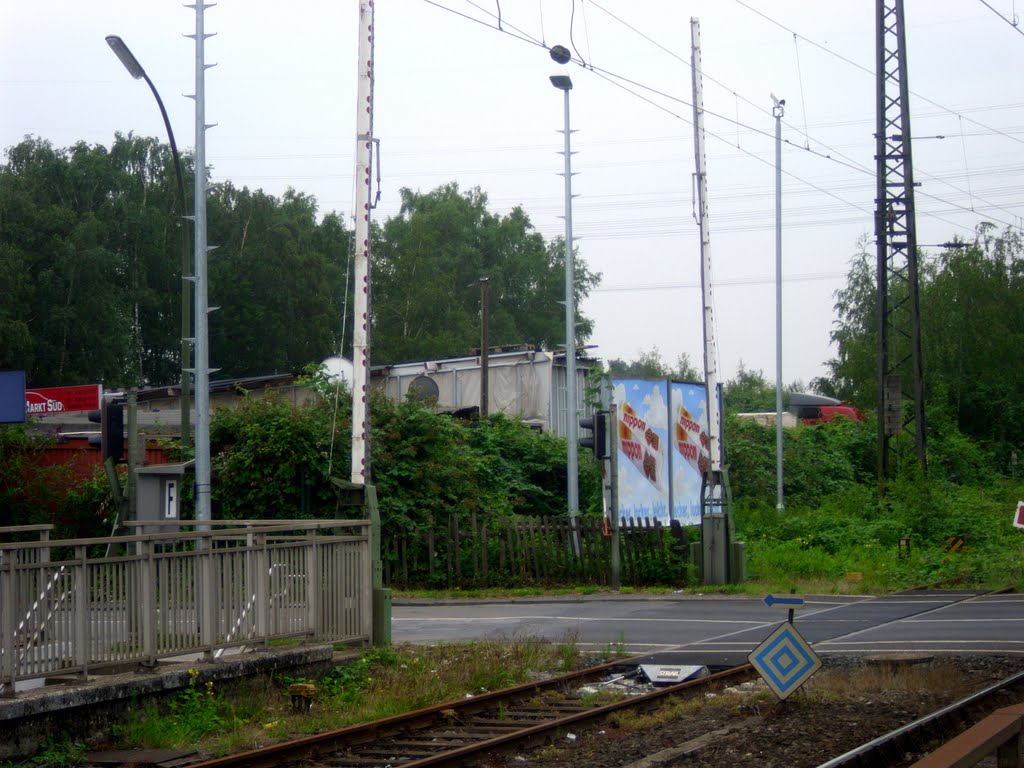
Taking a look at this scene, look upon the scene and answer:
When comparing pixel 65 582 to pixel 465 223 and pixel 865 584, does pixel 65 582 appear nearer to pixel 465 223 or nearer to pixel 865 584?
pixel 865 584

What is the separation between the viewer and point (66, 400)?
141 ft

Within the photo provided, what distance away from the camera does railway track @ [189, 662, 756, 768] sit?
925 centimetres

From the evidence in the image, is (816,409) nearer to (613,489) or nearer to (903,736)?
(613,489)

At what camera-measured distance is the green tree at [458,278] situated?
7362 centimetres

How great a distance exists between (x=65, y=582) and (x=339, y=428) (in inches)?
641

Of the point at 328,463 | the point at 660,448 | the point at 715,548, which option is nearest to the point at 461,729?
the point at 328,463

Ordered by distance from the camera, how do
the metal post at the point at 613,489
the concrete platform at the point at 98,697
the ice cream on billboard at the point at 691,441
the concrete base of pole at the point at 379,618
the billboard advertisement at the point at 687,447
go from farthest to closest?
the ice cream on billboard at the point at 691,441 < the billboard advertisement at the point at 687,447 < the metal post at the point at 613,489 < the concrete base of pole at the point at 379,618 < the concrete platform at the point at 98,697

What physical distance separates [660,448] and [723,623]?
9574 mm

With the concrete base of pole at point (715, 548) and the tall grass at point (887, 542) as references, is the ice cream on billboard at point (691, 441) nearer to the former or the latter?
the tall grass at point (887, 542)

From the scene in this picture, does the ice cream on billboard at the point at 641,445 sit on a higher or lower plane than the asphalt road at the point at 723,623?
higher

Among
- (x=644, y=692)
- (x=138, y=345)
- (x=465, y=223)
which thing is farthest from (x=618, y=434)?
(x=465, y=223)

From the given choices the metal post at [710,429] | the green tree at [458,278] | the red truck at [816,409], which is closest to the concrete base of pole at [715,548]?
the metal post at [710,429]

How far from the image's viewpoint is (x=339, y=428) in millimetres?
26062

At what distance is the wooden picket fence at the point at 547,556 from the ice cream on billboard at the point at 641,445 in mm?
1760
